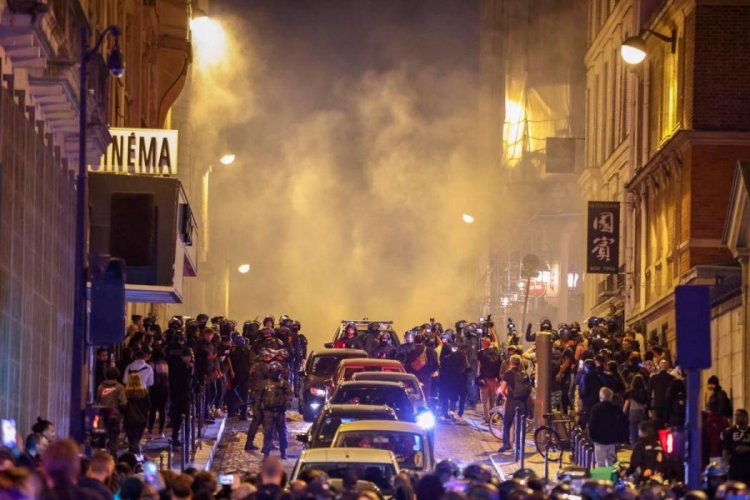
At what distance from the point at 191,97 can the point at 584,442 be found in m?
59.0

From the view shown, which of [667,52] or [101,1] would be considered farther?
[667,52]

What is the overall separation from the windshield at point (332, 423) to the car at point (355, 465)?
188 inches

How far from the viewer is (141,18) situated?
4862 centimetres

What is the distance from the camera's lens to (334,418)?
24062 mm

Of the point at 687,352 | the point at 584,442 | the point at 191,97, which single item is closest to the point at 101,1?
the point at 584,442

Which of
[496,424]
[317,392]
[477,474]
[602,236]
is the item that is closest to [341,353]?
[317,392]

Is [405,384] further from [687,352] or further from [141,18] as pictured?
[141,18]

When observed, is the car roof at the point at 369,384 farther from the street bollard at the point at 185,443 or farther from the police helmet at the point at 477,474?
the police helmet at the point at 477,474

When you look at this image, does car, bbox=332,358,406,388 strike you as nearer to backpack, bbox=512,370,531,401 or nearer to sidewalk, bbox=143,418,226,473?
sidewalk, bbox=143,418,226,473

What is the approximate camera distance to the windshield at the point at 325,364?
3469 centimetres

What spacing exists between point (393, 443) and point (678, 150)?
Result: 2153cm

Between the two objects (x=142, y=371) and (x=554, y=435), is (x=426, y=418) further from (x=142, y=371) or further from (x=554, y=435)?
(x=142, y=371)

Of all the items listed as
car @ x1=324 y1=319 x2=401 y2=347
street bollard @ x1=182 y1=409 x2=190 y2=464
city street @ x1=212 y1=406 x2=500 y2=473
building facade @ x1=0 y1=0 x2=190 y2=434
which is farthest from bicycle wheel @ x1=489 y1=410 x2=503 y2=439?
building facade @ x1=0 y1=0 x2=190 y2=434

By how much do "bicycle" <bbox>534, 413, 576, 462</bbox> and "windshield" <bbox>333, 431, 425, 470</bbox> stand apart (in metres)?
6.52
